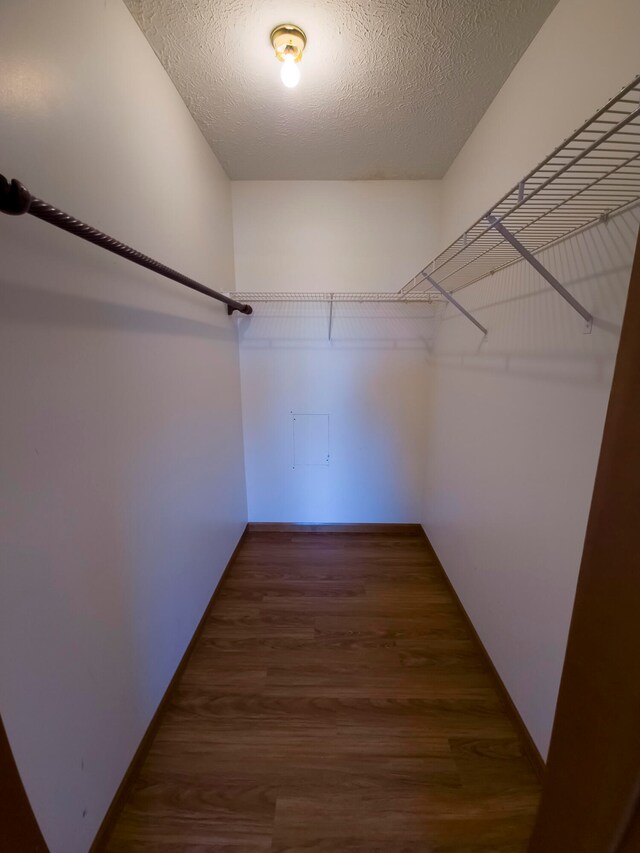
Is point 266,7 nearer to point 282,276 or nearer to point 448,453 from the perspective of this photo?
point 282,276

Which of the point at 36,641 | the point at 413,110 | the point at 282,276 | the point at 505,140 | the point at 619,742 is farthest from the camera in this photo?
the point at 282,276

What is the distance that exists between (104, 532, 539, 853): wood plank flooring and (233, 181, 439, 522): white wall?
836 mm

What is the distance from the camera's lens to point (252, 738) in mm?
1186

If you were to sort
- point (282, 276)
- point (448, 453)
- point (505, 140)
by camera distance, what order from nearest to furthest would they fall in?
point (505, 140) < point (448, 453) < point (282, 276)

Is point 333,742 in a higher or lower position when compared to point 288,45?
lower

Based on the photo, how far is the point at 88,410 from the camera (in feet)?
→ 2.82

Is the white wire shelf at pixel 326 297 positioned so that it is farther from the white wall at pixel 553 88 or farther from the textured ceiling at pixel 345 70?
the textured ceiling at pixel 345 70

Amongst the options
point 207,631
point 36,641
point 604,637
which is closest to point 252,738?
point 207,631

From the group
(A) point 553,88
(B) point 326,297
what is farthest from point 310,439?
(A) point 553,88

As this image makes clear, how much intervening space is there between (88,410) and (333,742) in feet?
4.71

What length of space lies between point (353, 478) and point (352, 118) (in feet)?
Result: 6.90

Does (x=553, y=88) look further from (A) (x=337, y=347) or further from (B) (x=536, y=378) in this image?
(A) (x=337, y=347)

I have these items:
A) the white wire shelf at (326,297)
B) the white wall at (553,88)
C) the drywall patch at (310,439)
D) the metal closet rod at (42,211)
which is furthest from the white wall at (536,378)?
the metal closet rod at (42,211)

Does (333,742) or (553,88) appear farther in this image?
(333,742)
